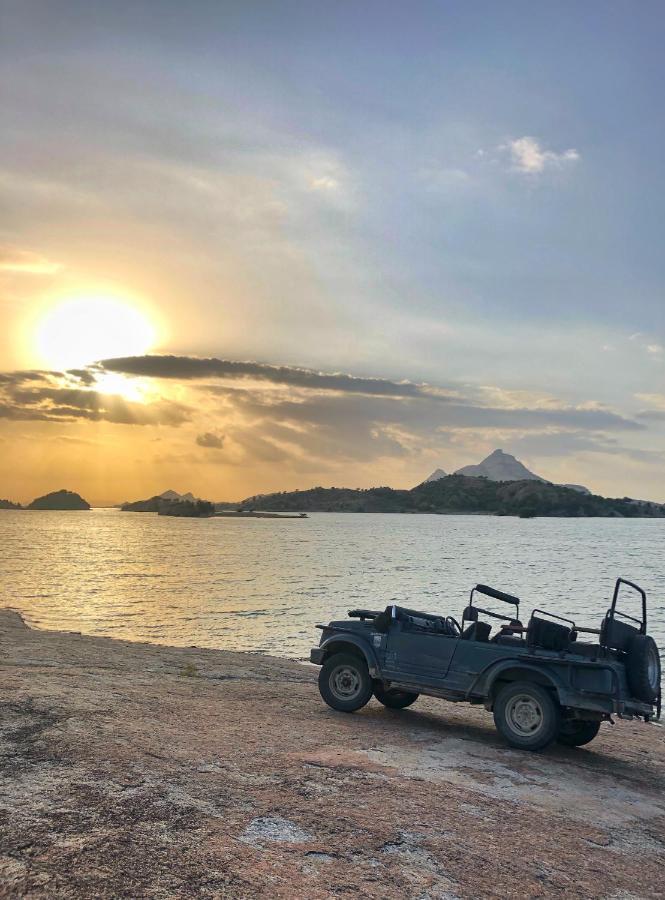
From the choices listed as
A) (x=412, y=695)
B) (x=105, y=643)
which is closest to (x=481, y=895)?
(x=412, y=695)

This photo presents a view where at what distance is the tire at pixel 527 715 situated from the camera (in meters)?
10.2

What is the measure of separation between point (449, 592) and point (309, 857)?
147ft

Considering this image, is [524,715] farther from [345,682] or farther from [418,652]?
[345,682]

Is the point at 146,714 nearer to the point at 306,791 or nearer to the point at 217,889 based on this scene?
the point at 306,791

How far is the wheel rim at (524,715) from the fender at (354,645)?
6.84ft

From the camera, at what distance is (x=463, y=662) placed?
428 inches

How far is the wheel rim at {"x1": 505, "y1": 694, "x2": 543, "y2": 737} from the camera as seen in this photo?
10297mm

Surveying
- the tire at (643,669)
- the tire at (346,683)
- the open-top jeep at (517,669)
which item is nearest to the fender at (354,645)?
the open-top jeep at (517,669)

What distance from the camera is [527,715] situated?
34.1ft

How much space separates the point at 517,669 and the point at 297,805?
4299mm

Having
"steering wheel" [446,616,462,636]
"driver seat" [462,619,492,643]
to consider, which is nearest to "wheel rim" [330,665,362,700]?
"steering wheel" [446,616,462,636]

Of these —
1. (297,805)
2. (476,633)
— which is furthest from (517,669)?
(297,805)

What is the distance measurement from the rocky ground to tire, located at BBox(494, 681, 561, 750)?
295mm

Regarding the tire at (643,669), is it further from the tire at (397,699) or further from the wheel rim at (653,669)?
the tire at (397,699)
